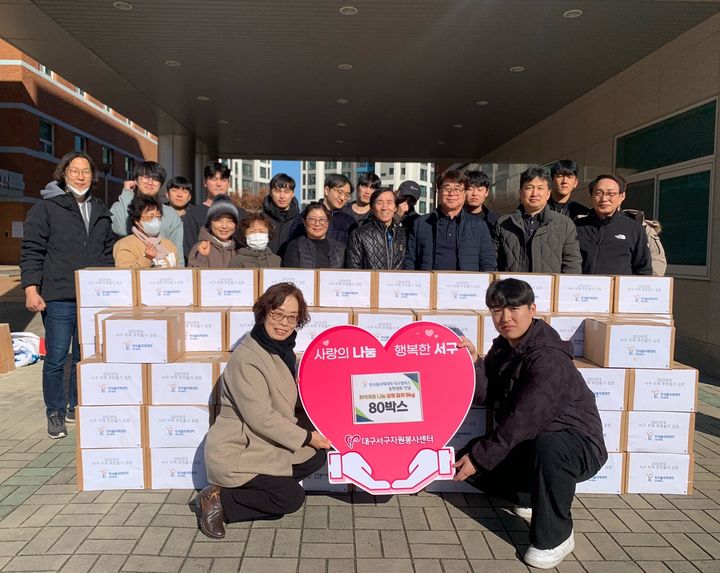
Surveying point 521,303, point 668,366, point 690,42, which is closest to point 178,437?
point 521,303

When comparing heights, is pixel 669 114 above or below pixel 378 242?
above

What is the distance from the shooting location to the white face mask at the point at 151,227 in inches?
155

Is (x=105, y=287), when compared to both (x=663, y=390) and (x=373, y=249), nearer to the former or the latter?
(x=373, y=249)

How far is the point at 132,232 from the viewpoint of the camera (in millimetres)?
4043

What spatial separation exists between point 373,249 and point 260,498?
214cm

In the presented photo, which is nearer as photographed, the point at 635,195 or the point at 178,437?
the point at 178,437

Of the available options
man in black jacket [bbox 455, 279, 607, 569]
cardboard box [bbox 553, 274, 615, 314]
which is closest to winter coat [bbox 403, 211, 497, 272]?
cardboard box [bbox 553, 274, 615, 314]

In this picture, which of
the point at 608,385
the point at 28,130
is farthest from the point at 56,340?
the point at 28,130

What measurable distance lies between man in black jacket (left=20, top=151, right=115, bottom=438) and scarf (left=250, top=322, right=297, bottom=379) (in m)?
1.96

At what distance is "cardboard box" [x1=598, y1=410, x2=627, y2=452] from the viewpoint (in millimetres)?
3215

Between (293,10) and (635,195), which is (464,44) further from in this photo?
(635,195)

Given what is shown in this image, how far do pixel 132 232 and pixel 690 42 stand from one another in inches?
297

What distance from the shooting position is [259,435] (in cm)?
280

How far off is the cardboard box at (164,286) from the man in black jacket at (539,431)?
198cm
